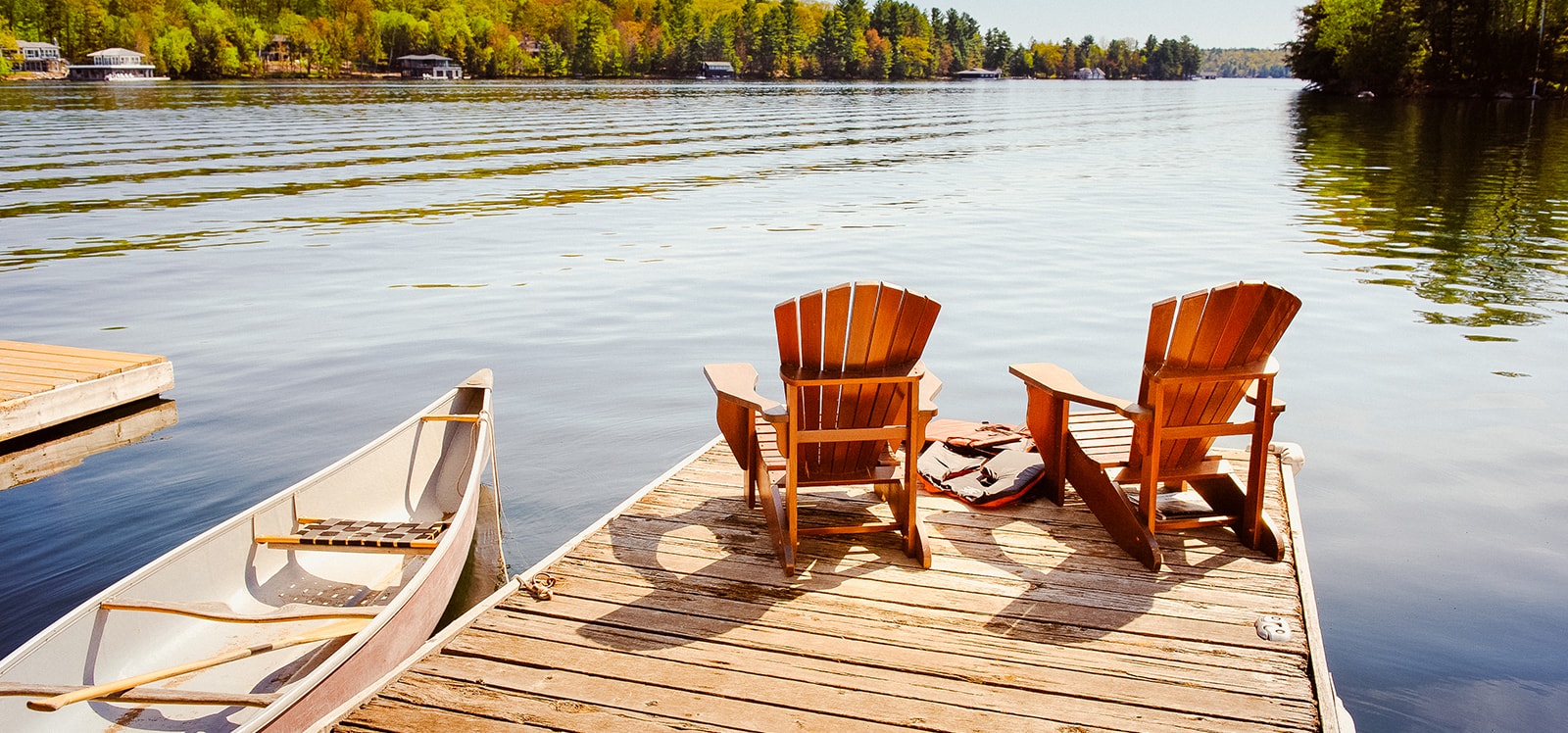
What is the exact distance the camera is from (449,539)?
4.64 metres

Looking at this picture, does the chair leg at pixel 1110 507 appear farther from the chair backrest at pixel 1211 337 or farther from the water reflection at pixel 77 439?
the water reflection at pixel 77 439

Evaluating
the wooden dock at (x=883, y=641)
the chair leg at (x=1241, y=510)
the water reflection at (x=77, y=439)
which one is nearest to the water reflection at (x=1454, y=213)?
the chair leg at (x=1241, y=510)

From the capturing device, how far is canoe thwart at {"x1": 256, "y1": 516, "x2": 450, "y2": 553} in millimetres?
4707

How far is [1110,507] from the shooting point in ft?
14.9

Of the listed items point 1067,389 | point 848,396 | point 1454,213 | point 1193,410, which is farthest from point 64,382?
point 1454,213

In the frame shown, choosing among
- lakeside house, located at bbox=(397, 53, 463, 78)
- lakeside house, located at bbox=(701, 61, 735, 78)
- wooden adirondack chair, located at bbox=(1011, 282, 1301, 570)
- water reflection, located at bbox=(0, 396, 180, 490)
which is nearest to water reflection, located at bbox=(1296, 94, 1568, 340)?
wooden adirondack chair, located at bbox=(1011, 282, 1301, 570)

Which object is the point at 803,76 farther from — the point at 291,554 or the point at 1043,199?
the point at 291,554

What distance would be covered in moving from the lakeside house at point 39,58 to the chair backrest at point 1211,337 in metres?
145

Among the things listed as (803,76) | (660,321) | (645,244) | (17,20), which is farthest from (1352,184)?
(803,76)

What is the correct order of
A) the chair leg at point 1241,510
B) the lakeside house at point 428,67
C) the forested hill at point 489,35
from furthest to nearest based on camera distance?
the lakeside house at point 428,67 → the forested hill at point 489,35 → the chair leg at point 1241,510

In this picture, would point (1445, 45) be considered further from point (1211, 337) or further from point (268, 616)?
point (268, 616)

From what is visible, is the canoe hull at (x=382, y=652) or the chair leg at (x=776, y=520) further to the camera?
the chair leg at (x=776, y=520)

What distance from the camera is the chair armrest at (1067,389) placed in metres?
4.29

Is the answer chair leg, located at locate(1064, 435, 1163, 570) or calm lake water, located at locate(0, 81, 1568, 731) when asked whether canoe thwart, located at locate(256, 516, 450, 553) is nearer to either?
calm lake water, located at locate(0, 81, 1568, 731)
